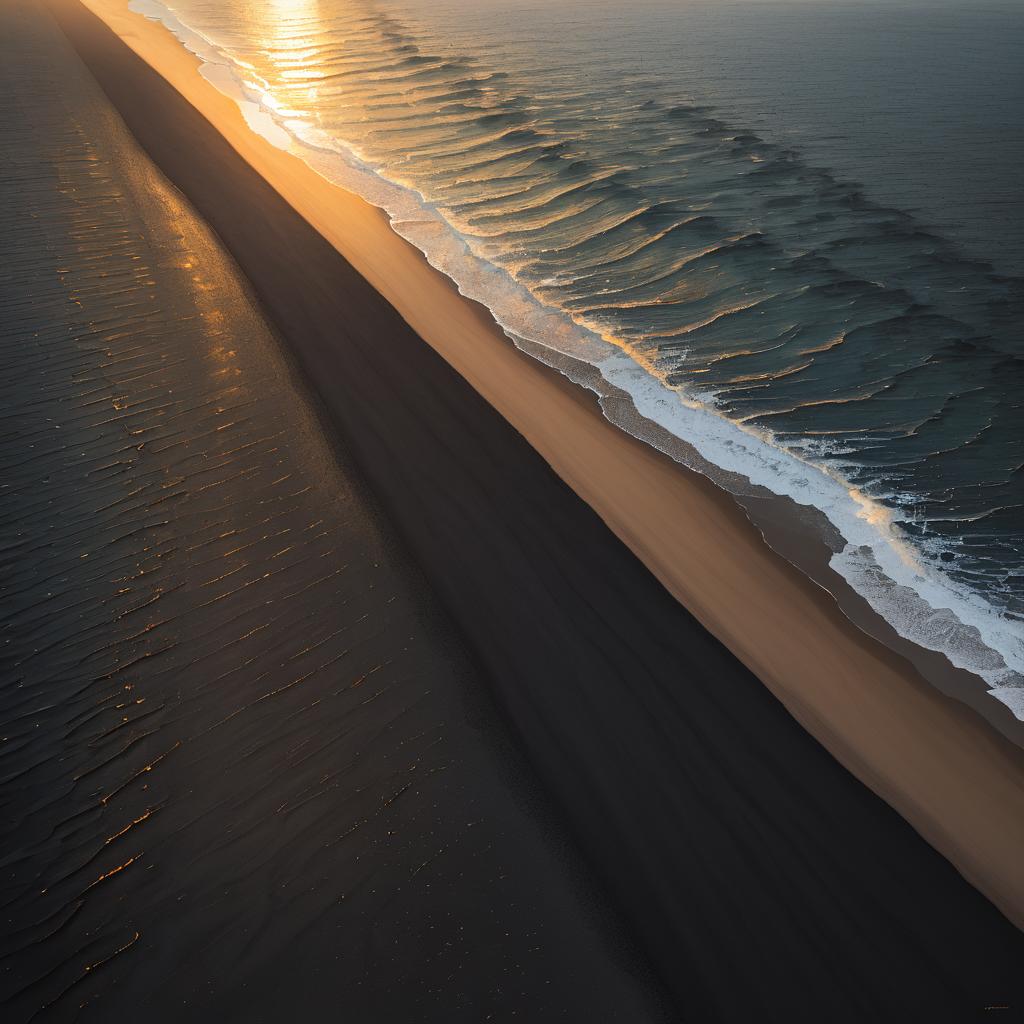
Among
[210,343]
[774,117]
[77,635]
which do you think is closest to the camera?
[77,635]

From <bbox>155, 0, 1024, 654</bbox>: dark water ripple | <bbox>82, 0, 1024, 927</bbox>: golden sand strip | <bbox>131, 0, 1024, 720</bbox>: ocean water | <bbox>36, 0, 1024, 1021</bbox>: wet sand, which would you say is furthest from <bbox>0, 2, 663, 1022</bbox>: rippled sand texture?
<bbox>155, 0, 1024, 654</bbox>: dark water ripple

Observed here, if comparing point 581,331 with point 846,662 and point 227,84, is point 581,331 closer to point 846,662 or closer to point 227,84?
point 846,662

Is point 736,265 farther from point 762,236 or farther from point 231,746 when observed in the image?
point 231,746

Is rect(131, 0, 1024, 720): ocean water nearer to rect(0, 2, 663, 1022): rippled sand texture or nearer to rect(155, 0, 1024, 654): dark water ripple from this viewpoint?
rect(155, 0, 1024, 654): dark water ripple

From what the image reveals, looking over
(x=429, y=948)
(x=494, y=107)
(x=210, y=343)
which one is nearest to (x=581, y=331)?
(x=210, y=343)

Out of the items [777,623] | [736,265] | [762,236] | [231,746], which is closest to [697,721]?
[777,623]

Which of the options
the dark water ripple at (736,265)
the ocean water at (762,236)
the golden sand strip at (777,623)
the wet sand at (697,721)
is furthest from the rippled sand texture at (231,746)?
the dark water ripple at (736,265)
